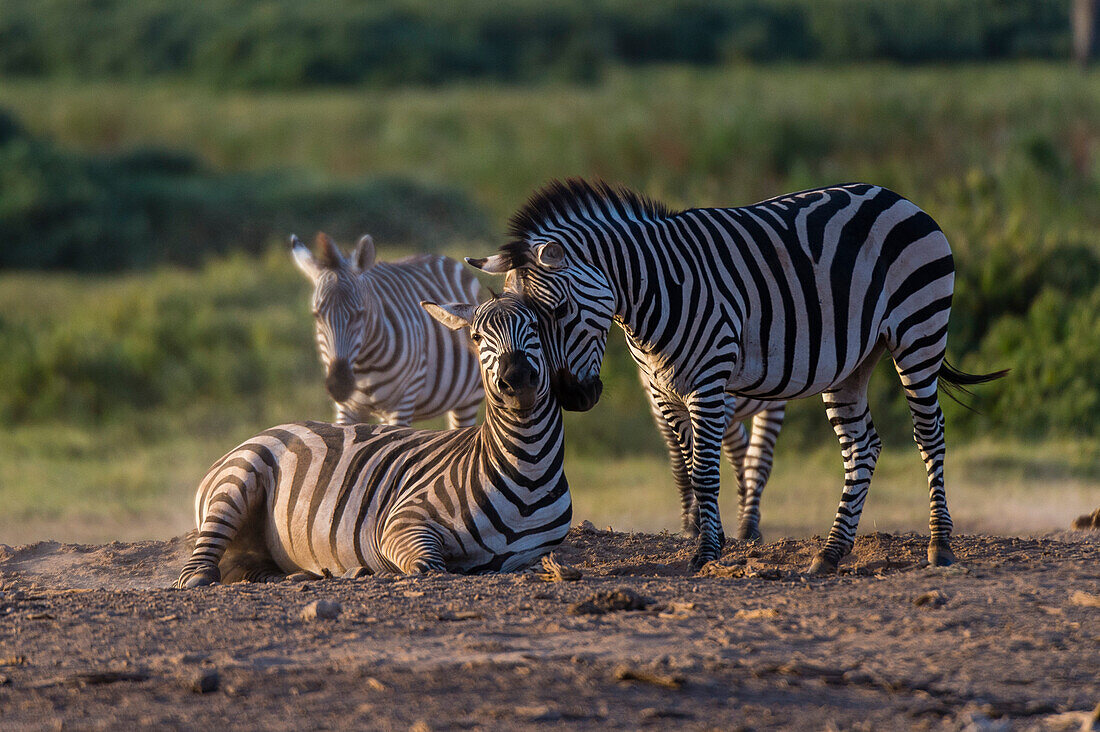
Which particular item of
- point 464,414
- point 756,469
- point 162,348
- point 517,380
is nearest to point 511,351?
point 517,380

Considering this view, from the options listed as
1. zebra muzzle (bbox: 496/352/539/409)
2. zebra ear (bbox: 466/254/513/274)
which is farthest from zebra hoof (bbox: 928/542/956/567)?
zebra ear (bbox: 466/254/513/274)

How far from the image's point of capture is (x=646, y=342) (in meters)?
5.88

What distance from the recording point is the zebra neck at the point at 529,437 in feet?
18.2

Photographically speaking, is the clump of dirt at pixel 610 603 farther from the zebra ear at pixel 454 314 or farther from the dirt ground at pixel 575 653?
the zebra ear at pixel 454 314

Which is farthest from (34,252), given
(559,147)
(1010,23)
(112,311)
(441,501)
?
(1010,23)

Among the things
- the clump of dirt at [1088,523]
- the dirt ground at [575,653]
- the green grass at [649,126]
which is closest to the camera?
the dirt ground at [575,653]

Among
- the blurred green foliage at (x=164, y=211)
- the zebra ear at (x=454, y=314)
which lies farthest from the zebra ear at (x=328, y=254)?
the blurred green foliage at (x=164, y=211)

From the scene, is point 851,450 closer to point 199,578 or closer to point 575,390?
point 575,390

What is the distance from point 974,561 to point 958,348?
788 centimetres

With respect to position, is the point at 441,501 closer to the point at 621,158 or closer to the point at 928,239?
the point at 928,239

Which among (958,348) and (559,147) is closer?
(958,348)

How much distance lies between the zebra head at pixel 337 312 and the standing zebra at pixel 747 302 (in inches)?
99.3

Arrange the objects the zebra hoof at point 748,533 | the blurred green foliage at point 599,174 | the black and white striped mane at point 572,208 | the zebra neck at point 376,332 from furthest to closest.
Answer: the blurred green foliage at point 599,174
the zebra neck at point 376,332
the zebra hoof at point 748,533
the black and white striped mane at point 572,208

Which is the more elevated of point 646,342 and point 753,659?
point 646,342
